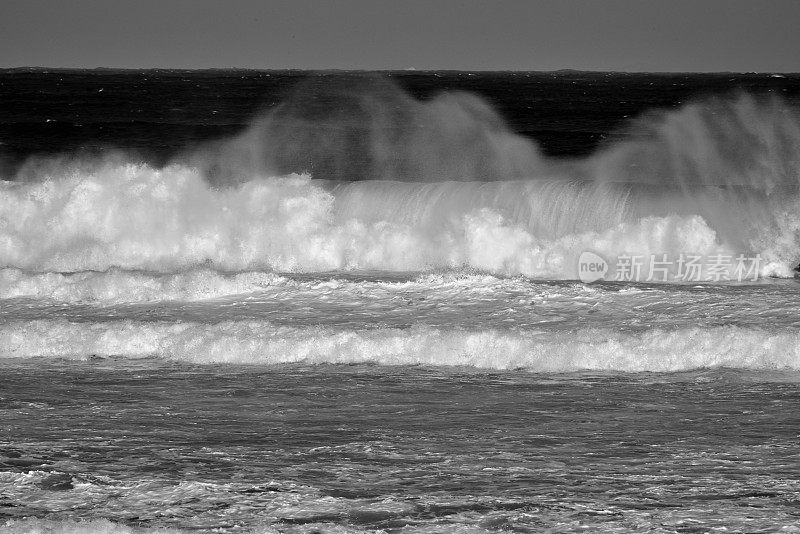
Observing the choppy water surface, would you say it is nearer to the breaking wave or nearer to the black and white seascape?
the black and white seascape

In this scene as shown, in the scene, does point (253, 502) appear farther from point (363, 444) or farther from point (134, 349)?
point (134, 349)

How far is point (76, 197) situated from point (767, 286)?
9868mm

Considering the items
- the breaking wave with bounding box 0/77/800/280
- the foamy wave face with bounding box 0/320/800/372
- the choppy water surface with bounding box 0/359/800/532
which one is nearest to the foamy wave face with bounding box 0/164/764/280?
the breaking wave with bounding box 0/77/800/280

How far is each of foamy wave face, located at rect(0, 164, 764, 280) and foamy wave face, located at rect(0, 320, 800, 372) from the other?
11.9 ft

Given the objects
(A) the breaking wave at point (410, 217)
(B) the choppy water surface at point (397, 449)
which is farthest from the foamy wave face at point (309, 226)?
(B) the choppy water surface at point (397, 449)

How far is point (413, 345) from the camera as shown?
890 cm

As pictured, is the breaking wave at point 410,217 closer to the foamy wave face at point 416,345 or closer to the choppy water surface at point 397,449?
the foamy wave face at point 416,345

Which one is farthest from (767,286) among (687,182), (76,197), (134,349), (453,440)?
(76,197)

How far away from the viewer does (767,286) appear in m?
10.9

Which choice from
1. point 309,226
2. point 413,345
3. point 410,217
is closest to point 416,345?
point 413,345

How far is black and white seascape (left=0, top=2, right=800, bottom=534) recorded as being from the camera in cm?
552

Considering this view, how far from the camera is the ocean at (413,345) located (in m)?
5.52

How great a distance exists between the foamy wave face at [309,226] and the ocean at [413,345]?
0.04 meters

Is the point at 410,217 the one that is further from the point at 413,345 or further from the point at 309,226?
the point at 413,345
